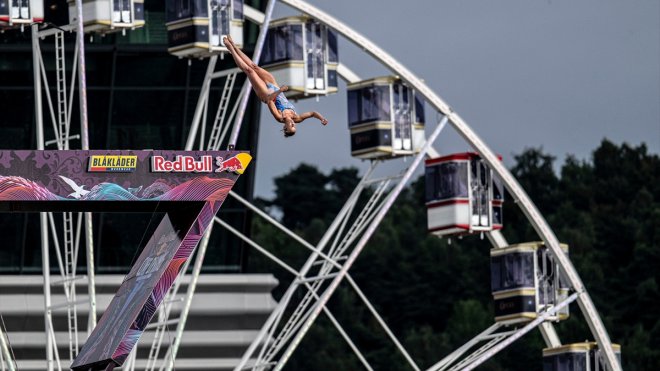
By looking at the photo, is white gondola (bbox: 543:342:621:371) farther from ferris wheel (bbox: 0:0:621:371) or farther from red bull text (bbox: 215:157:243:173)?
red bull text (bbox: 215:157:243:173)

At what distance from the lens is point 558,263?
184 feet

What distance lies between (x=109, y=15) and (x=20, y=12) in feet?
6.76

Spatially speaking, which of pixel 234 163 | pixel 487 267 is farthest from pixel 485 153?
pixel 487 267

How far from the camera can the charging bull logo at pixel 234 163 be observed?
4053 cm

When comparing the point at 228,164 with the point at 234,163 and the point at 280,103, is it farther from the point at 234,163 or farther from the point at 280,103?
the point at 280,103

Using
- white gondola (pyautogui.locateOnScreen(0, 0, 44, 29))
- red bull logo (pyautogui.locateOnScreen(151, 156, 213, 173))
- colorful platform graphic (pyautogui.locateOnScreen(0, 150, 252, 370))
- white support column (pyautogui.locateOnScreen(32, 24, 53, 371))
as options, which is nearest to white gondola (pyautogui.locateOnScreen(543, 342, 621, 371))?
white support column (pyautogui.locateOnScreen(32, 24, 53, 371))

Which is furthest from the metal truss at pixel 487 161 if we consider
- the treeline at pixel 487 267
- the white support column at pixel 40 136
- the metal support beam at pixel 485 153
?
the treeline at pixel 487 267

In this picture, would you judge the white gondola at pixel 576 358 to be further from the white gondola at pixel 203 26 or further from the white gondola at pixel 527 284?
the white gondola at pixel 203 26

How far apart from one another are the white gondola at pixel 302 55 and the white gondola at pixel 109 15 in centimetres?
361

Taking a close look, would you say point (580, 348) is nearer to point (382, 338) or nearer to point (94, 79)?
point (94, 79)

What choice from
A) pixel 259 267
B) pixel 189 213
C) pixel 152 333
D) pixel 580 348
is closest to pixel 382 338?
pixel 259 267

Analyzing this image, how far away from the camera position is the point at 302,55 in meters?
53.0

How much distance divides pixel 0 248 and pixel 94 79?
Answer: 5.90 m

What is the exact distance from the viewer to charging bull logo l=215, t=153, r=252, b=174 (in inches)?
1596
